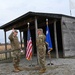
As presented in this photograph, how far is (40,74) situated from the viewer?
8648 millimetres

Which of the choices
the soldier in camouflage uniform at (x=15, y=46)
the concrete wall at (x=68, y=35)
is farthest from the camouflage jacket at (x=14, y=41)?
the concrete wall at (x=68, y=35)

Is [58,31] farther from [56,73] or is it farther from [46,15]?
[56,73]

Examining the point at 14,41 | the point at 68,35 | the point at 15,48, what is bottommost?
the point at 15,48

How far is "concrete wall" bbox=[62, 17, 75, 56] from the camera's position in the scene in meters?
14.8

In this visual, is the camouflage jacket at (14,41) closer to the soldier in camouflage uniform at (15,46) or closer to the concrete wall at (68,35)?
the soldier in camouflage uniform at (15,46)

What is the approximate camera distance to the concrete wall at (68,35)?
14805 mm

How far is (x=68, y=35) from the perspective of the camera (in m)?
15.2

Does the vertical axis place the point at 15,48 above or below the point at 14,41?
below

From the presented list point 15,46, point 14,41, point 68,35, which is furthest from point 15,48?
point 68,35

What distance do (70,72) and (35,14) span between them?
576 centimetres

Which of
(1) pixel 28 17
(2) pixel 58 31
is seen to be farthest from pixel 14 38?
(2) pixel 58 31

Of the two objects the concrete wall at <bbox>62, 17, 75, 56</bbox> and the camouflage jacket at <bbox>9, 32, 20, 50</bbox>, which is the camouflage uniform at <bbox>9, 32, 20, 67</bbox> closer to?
the camouflage jacket at <bbox>9, 32, 20, 50</bbox>

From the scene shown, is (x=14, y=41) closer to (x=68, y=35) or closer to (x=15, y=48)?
(x=15, y=48)

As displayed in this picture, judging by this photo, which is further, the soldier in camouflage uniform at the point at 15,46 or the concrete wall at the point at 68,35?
the concrete wall at the point at 68,35
